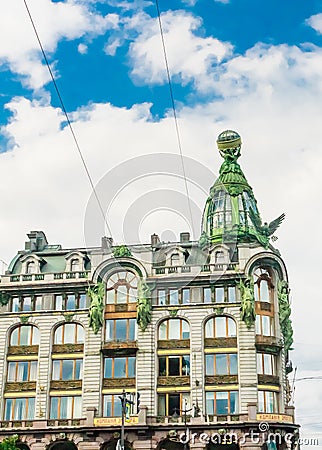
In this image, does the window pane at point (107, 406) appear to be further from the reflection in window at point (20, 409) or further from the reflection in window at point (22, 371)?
the reflection in window at point (22, 371)

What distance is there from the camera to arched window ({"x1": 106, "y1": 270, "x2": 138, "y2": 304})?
71.3 meters

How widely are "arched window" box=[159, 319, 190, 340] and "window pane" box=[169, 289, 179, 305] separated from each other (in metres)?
1.80

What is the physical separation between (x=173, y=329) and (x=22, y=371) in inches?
592

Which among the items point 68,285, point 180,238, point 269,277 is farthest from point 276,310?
point 68,285

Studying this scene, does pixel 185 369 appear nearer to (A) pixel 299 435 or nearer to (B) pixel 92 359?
(B) pixel 92 359

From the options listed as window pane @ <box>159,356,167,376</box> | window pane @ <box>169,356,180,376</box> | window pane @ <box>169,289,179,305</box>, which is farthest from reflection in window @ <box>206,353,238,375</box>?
window pane @ <box>169,289,179,305</box>

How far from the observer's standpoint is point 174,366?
224ft

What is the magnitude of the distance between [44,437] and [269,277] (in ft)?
84.4

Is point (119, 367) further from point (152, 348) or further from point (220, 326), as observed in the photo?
point (220, 326)

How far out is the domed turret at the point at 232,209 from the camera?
7612cm

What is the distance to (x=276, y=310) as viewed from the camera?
70125 millimetres

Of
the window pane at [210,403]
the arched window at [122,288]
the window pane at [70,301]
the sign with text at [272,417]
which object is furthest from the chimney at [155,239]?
the sign with text at [272,417]

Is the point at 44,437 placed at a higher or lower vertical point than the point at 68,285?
lower

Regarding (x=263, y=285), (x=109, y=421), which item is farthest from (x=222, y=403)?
(x=263, y=285)
